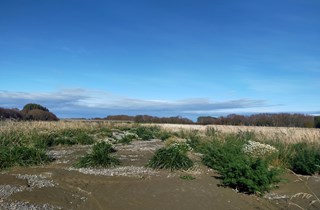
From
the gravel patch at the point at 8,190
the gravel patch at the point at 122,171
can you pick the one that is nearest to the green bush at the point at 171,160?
the gravel patch at the point at 122,171

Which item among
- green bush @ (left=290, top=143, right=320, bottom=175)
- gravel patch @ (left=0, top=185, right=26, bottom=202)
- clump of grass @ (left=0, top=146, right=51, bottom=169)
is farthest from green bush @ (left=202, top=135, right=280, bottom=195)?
clump of grass @ (left=0, top=146, right=51, bottom=169)

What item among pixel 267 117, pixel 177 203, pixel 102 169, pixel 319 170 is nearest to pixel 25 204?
pixel 177 203

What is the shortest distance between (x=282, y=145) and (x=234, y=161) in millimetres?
5726

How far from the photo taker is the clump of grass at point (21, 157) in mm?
12230

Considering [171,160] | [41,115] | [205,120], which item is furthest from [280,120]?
[171,160]

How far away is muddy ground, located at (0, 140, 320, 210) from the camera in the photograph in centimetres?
838

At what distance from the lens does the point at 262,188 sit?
31.1 feet

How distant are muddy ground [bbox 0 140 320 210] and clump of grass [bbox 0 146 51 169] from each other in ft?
1.33

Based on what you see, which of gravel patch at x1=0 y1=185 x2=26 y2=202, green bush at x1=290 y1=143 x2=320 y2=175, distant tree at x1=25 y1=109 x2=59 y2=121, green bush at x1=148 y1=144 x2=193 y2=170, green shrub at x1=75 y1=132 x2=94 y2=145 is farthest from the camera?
distant tree at x1=25 y1=109 x2=59 y2=121

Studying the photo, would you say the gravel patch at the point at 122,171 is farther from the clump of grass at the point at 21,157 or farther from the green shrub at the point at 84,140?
the green shrub at the point at 84,140

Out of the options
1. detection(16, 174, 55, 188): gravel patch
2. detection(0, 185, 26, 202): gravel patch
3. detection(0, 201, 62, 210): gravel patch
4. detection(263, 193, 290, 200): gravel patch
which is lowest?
detection(0, 201, 62, 210): gravel patch

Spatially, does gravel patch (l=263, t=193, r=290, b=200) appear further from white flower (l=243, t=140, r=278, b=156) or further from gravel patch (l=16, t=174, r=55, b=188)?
gravel patch (l=16, t=174, r=55, b=188)

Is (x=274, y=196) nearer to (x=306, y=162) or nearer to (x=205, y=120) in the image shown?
(x=306, y=162)

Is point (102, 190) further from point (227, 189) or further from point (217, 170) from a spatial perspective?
point (217, 170)
